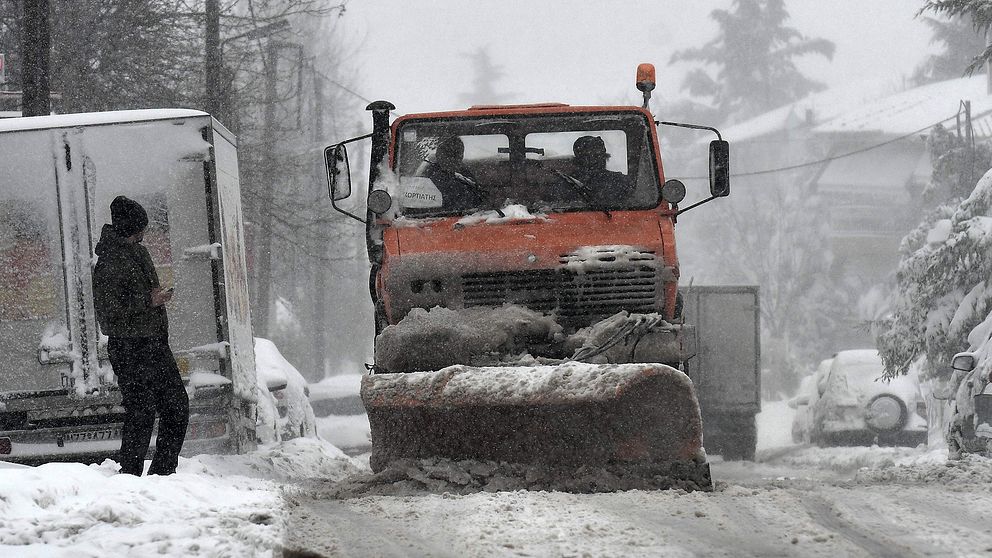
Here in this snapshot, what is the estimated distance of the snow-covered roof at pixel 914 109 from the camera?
51.0 metres

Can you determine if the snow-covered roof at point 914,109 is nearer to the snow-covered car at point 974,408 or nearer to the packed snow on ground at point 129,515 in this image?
the snow-covered car at point 974,408

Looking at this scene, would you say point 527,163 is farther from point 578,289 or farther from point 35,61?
point 35,61

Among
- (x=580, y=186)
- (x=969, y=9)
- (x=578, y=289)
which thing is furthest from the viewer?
(x=969, y=9)

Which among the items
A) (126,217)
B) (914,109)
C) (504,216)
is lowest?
(504,216)

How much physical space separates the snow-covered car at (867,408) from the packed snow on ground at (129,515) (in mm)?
9995

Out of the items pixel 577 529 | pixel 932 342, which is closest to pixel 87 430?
pixel 577 529

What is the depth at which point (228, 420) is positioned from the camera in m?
10.1

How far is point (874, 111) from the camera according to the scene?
190 feet

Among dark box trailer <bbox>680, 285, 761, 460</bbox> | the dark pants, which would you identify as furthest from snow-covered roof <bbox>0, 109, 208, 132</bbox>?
→ dark box trailer <bbox>680, 285, 761, 460</bbox>

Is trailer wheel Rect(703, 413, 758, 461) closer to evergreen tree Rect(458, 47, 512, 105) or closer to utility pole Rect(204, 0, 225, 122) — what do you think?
utility pole Rect(204, 0, 225, 122)

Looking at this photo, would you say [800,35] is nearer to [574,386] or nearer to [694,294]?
[694,294]

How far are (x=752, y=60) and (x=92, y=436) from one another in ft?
186

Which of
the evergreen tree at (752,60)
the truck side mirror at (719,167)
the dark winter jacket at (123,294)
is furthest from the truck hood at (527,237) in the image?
the evergreen tree at (752,60)

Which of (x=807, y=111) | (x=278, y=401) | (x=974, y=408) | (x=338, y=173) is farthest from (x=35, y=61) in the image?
(x=807, y=111)
